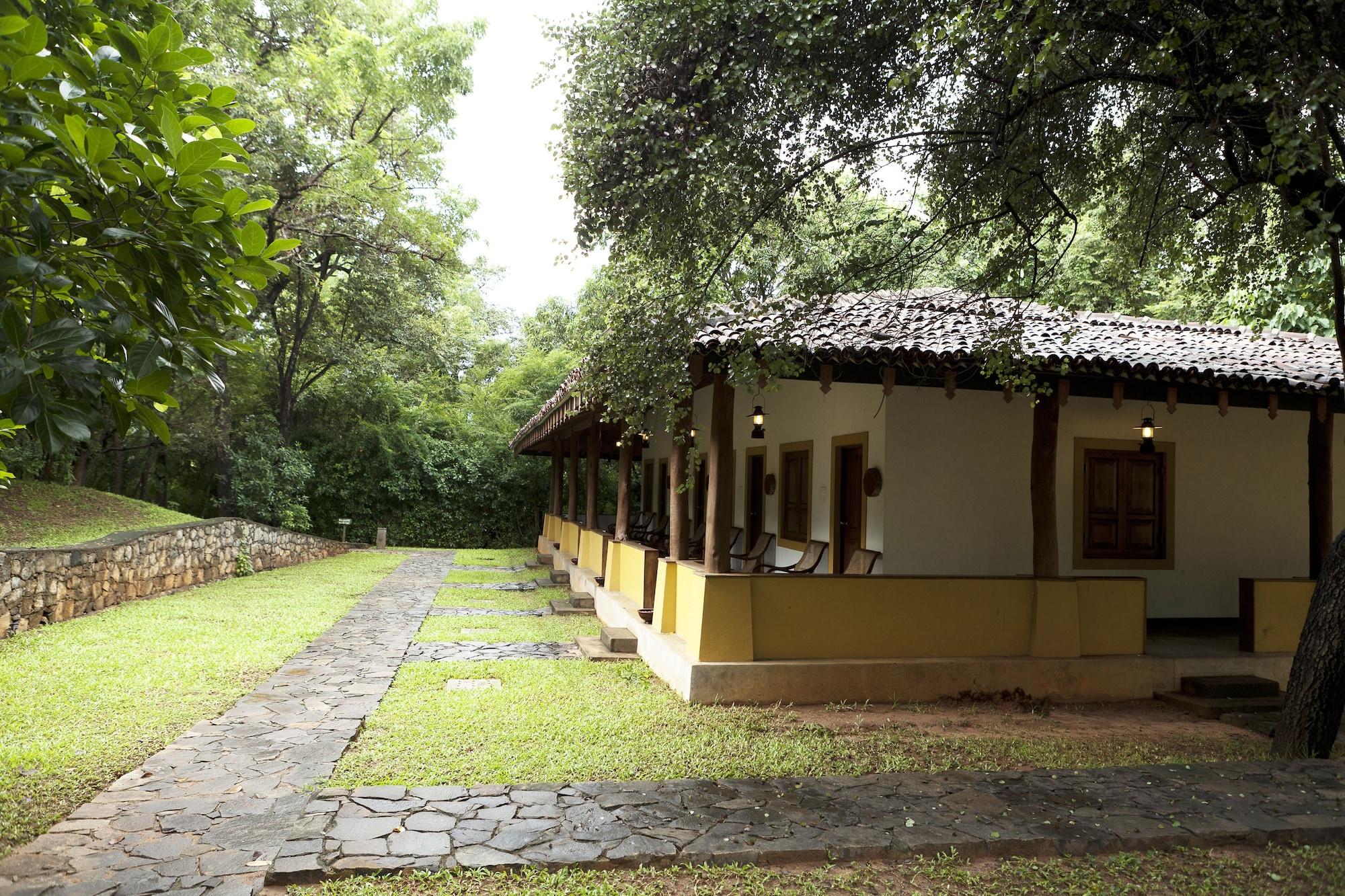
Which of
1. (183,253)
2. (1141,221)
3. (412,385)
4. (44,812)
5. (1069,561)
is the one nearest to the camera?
(183,253)

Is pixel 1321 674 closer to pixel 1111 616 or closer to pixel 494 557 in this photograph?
pixel 1111 616

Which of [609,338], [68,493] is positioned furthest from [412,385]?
[609,338]

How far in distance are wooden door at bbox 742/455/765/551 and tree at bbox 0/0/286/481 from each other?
9569 mm

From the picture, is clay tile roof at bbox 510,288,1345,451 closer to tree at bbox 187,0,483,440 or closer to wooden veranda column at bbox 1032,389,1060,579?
wooden veranda column at bbox 1032,389,1060,579

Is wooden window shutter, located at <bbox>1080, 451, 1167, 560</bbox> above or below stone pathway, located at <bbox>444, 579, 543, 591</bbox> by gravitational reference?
above

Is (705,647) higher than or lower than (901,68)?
lower

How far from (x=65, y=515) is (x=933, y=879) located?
14532 millimetres

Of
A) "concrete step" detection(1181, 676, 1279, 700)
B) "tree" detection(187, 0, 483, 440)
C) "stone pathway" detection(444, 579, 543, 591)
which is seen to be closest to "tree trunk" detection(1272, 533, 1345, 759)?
"concrete step" detection(1181, 676, 1279, 700)

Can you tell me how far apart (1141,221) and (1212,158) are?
2.56 ft

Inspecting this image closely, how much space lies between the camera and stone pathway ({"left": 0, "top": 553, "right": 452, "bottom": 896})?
3.39 m

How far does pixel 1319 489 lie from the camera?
8.33m

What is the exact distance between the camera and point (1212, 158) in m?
6.55

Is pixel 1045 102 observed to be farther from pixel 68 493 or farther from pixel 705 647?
pixel 68 493

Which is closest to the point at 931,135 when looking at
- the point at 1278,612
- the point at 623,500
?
the point at 1278,612
